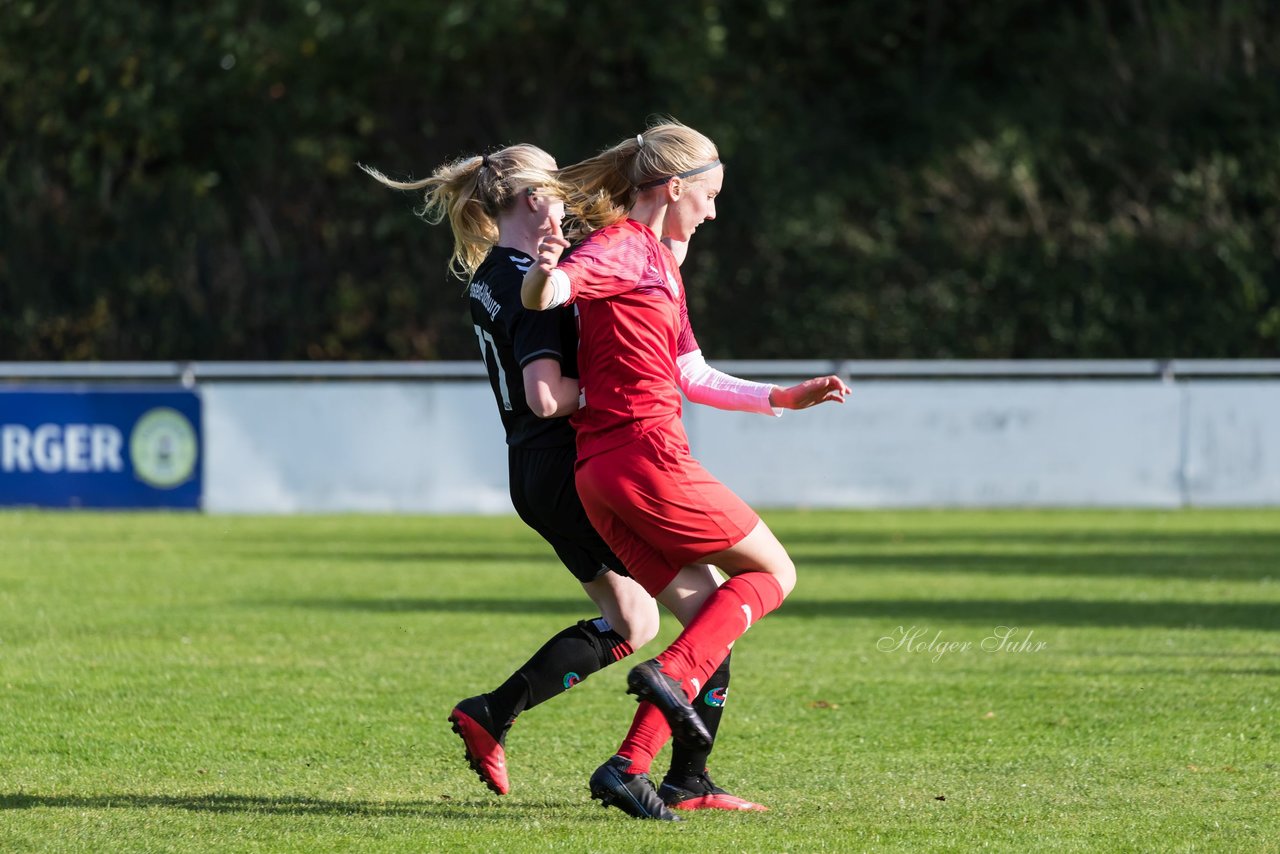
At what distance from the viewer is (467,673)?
8203 mm

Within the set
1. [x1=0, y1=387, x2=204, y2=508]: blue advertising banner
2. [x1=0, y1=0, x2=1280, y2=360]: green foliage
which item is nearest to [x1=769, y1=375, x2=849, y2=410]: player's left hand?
[x1=0, y1=387, x2=204, y2=508]: blue advertising banner

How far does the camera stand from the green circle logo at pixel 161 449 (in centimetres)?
1905

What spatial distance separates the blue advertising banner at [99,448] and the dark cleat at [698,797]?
14.4m

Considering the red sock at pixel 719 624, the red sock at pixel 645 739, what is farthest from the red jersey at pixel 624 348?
the red sock at pixel 645 739

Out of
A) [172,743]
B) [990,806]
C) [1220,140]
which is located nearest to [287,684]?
[172,743]

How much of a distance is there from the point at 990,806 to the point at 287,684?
344 centimetres

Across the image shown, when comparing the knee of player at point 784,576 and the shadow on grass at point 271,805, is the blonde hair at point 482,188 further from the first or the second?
the shadow on grass at point 271,805

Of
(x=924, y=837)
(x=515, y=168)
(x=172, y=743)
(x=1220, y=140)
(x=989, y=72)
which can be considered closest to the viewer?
(x=924, y=837)

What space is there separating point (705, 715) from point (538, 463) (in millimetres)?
811

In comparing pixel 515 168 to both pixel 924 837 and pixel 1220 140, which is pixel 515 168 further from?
pixel 1220 140

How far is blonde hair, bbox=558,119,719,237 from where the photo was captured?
511 cm

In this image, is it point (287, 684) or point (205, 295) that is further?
Answer: point (205, 295)

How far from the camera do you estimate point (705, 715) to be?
530cm

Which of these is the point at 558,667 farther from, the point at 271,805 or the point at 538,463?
the point at 271,805
